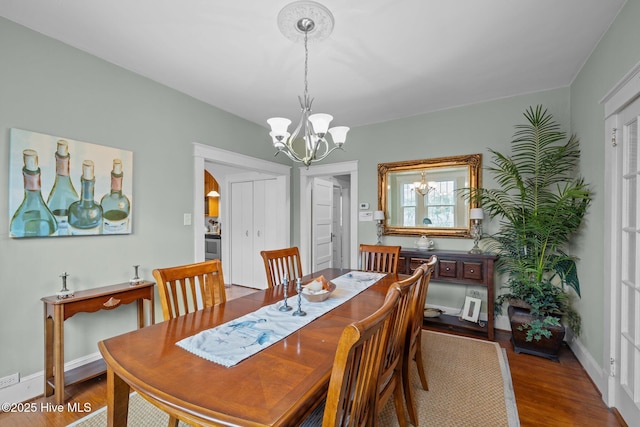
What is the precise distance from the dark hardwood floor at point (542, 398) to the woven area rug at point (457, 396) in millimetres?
86

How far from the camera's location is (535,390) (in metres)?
2.10

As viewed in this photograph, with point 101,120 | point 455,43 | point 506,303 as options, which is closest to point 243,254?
point 101,120

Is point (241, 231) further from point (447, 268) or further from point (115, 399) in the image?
point (115, 399)

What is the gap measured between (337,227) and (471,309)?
9.86 feet

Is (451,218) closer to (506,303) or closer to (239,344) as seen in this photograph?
(506,303)

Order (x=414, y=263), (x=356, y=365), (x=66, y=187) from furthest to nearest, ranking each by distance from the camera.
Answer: (x=414, y=263) → (x=66, y=187) → (x=356, y=365)

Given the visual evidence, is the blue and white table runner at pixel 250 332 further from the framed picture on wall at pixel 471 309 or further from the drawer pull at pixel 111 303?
the framed picture on wall at pixel 471 309

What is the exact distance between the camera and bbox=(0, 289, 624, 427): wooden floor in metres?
1.79

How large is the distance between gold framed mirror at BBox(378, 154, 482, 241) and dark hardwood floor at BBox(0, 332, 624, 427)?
143 cm

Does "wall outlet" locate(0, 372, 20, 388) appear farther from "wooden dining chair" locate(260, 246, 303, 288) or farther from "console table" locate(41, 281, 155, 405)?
"wooden dining chair" locate(260, 246, 303, 288)

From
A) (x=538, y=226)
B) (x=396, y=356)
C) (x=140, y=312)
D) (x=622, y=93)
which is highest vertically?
(x=622, y=93)

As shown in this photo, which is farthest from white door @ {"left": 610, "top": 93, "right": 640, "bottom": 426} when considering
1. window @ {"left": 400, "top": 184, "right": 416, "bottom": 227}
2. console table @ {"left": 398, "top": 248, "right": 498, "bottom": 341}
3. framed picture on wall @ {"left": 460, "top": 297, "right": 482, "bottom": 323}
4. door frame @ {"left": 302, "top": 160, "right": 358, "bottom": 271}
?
door frame @ {"left": 302, "top": 160, "right": 358, "bottom": 271}

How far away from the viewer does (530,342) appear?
8.49 feet

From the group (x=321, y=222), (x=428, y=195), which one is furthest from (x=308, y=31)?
(x=321, y=222)
